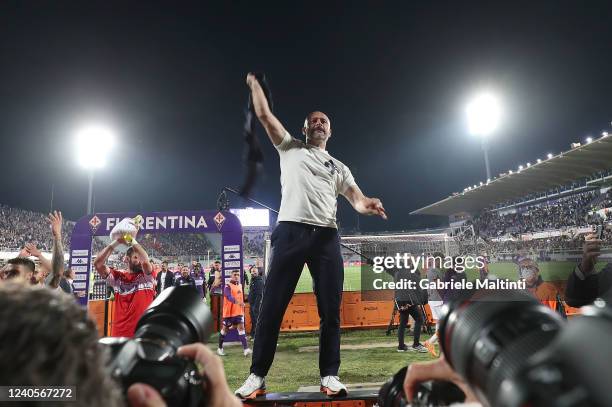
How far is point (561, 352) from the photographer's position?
1.43 feet

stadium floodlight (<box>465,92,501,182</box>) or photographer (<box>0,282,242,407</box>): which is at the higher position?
stadium floodlight (<box>465,92,501,182</box>)

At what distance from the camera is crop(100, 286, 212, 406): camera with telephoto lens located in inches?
31.6

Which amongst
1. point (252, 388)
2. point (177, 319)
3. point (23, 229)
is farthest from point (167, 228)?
point (23, 229)

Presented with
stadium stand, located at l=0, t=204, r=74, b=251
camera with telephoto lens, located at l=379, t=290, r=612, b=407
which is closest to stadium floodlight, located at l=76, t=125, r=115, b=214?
stadium stand, located at l=0, t=204, r=74, b=251

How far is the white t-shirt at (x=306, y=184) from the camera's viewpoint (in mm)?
2861

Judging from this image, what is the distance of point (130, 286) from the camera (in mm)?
5848

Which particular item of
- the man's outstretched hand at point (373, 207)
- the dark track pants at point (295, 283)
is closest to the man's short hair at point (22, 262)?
the dark track pants at point (295, 283)

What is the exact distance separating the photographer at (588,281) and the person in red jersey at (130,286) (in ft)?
17.0

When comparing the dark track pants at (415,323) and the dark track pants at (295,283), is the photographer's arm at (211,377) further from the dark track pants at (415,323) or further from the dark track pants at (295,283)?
the dark track pants at (415,323)

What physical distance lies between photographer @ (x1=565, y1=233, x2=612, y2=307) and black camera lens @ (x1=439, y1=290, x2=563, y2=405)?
2258mm

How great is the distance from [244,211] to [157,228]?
26835 mm

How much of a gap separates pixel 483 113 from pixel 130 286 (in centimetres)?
3515

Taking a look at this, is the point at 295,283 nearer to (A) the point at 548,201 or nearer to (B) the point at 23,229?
(A) the point at 548,201

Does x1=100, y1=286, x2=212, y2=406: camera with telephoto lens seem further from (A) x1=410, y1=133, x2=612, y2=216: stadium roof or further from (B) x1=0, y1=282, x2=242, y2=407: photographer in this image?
(A) x1=410, y1=133, x2=612, y2=216: stadium roof
